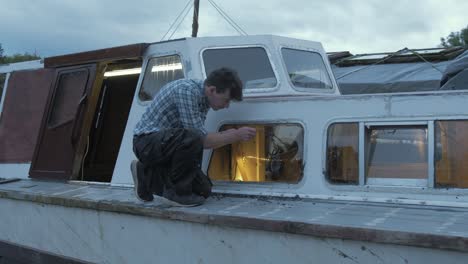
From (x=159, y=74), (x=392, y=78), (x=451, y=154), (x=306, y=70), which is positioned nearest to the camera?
(x=451, y=154)

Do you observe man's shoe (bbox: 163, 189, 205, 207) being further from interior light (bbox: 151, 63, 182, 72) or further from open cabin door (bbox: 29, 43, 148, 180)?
open cabin door (bbox: 29, 43, 148, 180)

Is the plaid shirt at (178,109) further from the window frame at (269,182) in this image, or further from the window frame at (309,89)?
the window frame at (309,89)

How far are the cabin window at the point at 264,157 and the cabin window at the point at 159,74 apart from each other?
2.18 ft

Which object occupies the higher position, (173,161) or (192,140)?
(192,140)

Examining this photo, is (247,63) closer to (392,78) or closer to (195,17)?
(392,78)

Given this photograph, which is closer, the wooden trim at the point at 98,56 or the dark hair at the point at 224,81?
the dark hair at the point at 224,81

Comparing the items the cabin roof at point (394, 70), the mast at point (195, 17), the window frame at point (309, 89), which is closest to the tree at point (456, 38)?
the mast at point (195, 17)

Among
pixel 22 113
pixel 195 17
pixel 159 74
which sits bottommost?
pixel 22 113

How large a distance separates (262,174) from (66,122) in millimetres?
2072

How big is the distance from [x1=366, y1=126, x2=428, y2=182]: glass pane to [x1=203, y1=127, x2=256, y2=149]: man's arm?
29.5 inches

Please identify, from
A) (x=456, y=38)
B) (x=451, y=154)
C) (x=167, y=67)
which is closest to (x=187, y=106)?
(x=167, y=67)

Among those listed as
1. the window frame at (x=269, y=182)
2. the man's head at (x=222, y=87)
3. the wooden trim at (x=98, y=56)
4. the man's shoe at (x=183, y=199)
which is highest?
the wooden trim at (x=98, y=56)

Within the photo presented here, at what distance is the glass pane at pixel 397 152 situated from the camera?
3.32 meters

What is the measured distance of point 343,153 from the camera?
355cm
